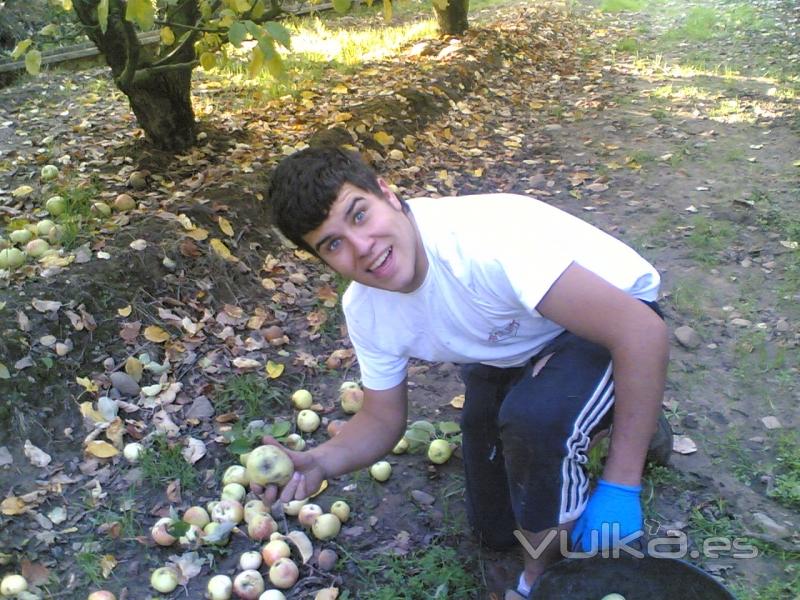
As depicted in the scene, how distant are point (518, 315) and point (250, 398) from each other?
1.45 m

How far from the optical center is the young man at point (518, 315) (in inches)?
64.5

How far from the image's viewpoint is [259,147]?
4.64 m

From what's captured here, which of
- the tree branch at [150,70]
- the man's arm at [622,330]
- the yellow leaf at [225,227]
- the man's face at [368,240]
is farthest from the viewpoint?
the tree branch at [150,70]

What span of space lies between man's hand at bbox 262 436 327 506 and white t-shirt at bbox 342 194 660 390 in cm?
27

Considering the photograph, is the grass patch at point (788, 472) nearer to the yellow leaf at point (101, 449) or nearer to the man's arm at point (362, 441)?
the man's arm at point (362, 441)

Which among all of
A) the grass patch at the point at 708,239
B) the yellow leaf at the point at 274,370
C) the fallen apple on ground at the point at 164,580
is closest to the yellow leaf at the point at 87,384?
the yellow leaf at the point at 274,370

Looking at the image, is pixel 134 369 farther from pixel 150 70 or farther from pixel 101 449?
pixel 150 70

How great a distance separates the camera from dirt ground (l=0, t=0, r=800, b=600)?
236cm

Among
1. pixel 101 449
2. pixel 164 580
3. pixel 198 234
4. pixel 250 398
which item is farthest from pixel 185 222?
pixel 164 580

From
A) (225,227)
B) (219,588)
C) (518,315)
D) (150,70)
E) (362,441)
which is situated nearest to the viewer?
(518,315)

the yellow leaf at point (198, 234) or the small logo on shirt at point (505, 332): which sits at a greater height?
the small logo on shirt at point (505, 332)

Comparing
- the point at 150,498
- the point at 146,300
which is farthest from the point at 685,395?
the point at 146,300

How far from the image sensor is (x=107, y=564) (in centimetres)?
229

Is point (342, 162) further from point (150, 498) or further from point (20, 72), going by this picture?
point (20, 72)
